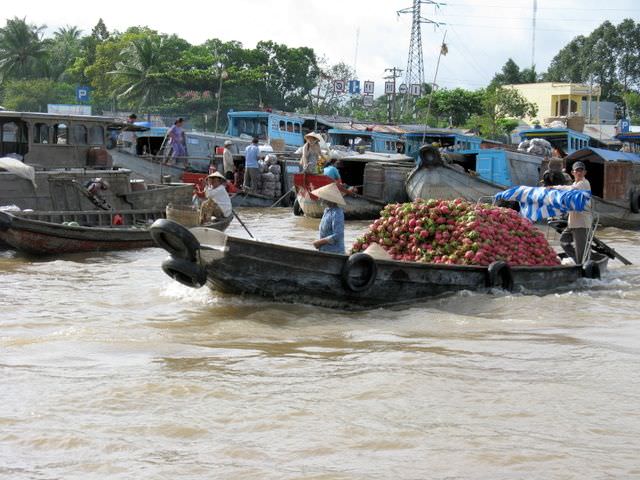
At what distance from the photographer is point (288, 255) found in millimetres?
8703

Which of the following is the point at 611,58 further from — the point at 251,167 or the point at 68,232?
the point at 68,232

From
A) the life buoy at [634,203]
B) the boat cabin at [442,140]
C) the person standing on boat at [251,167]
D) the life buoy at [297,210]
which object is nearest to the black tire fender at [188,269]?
the life buoy at [297,210]

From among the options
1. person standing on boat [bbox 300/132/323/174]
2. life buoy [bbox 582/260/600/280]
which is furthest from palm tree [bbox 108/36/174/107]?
life buoy [bbox 582/260/600/280]

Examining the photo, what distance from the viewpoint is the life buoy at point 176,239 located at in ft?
27.4

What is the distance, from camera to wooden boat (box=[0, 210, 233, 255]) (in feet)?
42.4

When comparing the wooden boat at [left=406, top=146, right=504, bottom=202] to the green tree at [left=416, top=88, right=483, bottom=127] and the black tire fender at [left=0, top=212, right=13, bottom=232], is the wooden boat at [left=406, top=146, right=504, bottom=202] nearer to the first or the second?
the black tire fender at [left=0, top=212, right=13, bottom=232]

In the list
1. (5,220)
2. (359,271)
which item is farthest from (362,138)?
(359,271)

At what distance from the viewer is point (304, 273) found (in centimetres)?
884

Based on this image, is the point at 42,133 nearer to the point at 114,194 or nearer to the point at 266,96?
the point at 114,194

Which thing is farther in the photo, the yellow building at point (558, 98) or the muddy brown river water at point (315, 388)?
the yellow building at point (558, 98)

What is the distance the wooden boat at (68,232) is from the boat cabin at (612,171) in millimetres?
10823

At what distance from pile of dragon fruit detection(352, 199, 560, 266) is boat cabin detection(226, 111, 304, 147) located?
2240cm

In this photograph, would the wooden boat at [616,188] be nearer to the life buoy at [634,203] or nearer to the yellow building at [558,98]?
the life buoy at [634,203]

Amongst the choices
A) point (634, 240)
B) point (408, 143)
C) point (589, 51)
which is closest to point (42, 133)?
point (634, 240)
